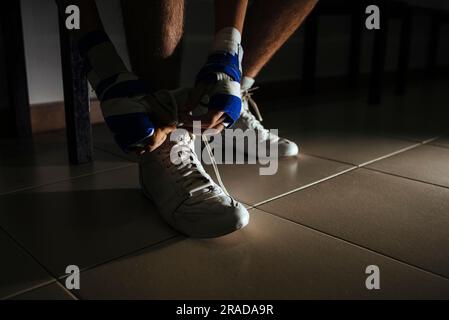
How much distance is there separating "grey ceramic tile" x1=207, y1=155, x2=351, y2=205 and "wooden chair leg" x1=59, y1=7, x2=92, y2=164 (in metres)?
0.28

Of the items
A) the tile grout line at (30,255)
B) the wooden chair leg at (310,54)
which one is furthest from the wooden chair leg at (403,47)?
the tile grout line at (30,255)

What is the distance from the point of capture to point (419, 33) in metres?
2.95

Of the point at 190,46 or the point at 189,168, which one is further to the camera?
the point at 190,46

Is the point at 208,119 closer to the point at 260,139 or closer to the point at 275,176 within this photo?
the point at 275,176

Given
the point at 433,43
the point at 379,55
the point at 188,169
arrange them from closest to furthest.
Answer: the point at 188,169 < the point at 379,55 < the point at 433,43

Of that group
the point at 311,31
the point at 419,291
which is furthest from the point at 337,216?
the point at 311,31

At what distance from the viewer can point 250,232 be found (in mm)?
687

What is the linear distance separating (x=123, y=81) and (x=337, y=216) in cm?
39

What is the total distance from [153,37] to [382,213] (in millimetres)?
471

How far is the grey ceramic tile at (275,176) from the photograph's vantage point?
0.85 metres

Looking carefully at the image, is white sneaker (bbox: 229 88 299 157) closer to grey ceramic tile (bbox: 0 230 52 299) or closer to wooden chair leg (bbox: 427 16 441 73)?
grey ceramic tile (bbox: 0 230 52 299)

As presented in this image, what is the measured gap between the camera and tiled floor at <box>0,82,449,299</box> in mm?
545

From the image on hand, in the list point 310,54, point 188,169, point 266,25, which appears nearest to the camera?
point 188,169

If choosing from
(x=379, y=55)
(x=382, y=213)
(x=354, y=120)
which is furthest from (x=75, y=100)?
(x=379, y=55)
